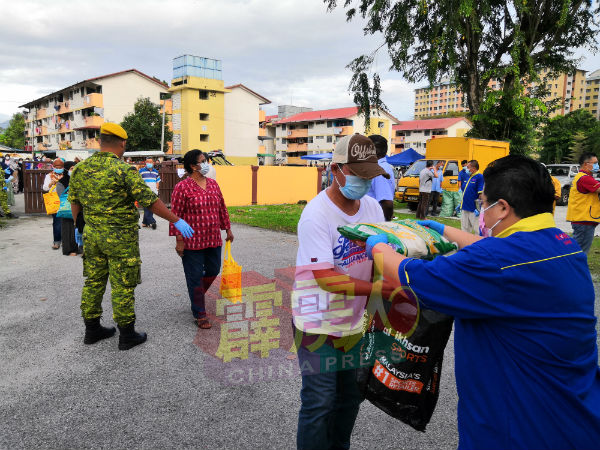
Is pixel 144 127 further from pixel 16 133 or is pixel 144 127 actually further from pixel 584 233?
pixel 16 133

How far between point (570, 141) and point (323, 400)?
6095 cm

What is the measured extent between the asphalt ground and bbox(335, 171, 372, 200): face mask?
1595mm

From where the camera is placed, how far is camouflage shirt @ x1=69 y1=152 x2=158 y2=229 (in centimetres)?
363

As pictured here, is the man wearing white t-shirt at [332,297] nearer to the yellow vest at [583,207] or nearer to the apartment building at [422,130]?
the yellow vest at [583,207]

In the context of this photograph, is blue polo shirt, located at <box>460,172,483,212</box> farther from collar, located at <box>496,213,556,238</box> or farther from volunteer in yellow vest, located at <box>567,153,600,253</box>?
collar, located at <box>496,213,556,238</box>

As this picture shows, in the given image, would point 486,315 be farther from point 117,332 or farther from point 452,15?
point 452,15

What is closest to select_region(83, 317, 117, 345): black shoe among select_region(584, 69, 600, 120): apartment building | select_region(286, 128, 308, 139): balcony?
select_region(286, 128, 308, 139): balcony

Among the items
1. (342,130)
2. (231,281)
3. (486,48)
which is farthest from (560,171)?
(342,130)

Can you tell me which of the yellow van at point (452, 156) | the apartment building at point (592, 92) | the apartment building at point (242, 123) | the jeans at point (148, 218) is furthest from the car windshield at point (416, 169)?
the apartment building at point (592, 92)

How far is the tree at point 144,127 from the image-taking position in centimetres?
4219

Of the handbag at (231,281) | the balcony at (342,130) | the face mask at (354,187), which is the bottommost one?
the handbag at (231,281)

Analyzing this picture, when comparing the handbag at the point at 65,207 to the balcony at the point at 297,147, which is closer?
the handbag at the point at 65,207

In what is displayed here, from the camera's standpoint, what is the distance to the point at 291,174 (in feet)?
61.8

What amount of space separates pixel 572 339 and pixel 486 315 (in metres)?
0.26
